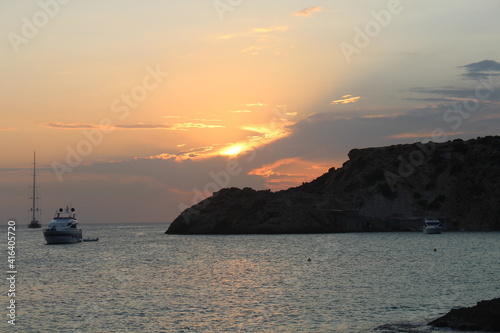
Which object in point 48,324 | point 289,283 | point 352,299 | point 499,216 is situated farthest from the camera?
point 499,216

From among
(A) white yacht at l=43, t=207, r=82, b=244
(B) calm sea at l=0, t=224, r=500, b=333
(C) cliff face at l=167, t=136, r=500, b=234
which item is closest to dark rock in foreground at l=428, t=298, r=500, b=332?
(B) calm sea at l=0, t=224, r=500, b=333

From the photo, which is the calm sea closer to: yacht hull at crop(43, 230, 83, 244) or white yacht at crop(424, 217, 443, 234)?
yacht hull at crop(43, 230, 83, 244)

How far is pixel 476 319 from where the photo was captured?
1310 inches

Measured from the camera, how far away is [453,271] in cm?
6550

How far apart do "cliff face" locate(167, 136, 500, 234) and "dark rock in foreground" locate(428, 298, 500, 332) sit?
137670mm

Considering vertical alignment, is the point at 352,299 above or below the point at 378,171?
below

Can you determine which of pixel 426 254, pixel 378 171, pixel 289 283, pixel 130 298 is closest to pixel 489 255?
pixel 426 254

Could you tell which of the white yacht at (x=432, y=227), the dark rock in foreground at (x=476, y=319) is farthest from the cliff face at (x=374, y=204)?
the dark rock in foreground at (x=476, y=319)

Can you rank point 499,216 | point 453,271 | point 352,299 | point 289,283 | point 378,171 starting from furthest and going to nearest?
point 378,171, point 499,216, point 453,271, point 289,283, point 352,299

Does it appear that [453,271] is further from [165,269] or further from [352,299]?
[165,269]

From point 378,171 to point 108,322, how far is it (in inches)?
6439

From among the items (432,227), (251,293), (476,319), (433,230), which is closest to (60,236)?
(251,293)

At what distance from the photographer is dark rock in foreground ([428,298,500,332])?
3244 centimetres

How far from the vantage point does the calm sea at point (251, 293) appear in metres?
39.1
